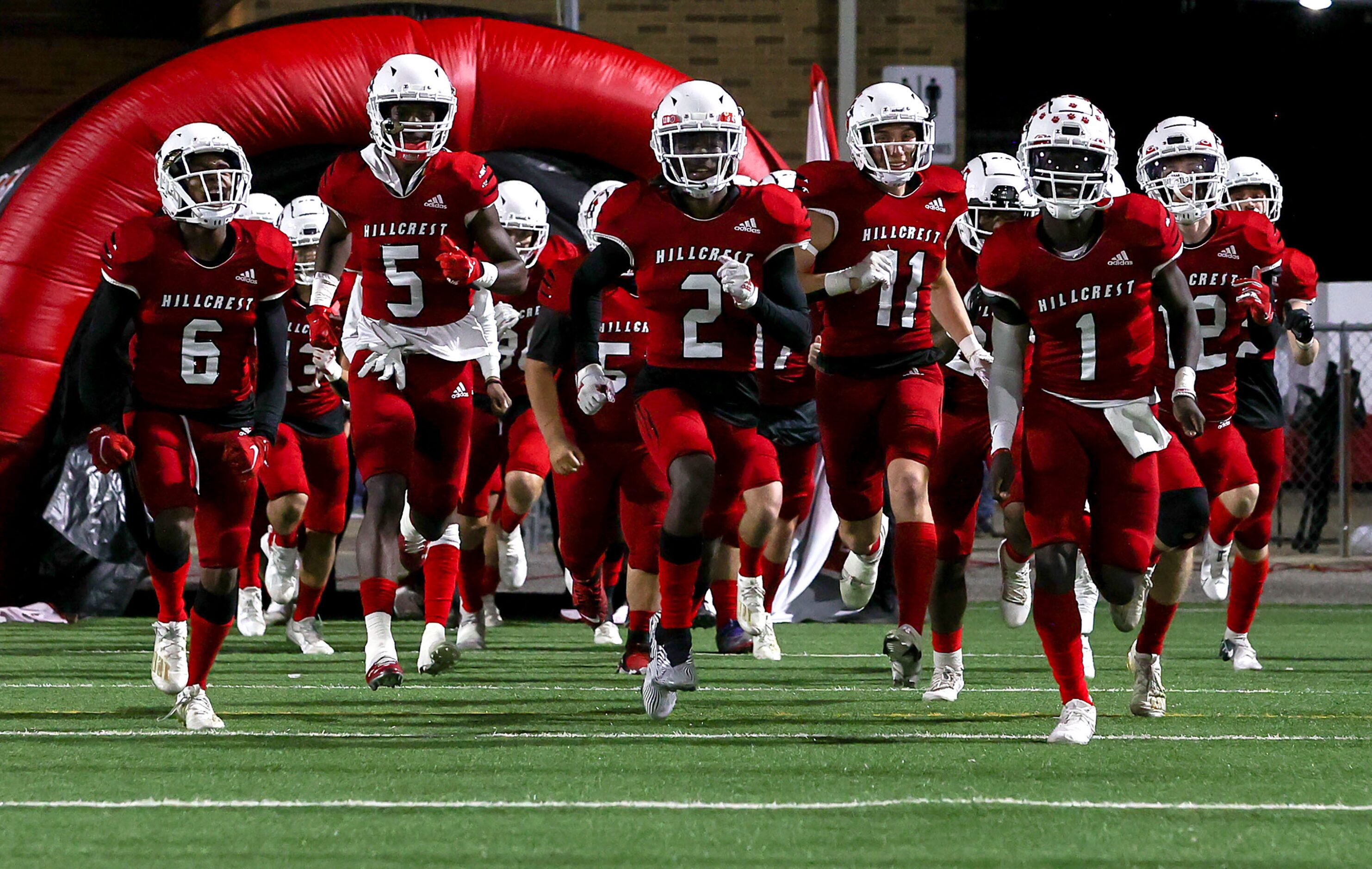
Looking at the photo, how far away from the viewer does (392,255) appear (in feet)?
20.4

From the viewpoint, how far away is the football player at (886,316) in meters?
5.90

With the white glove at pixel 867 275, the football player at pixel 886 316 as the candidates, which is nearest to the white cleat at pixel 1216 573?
the football player at pixel 886 316

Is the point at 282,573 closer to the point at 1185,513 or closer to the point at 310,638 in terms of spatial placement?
the point at 310,638

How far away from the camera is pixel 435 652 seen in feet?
20.5

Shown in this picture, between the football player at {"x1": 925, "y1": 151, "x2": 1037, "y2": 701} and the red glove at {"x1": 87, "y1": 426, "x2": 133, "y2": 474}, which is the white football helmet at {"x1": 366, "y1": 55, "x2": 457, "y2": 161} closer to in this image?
the red glove at {"x1": 87, "y1": 426, "x2": 133, "y2": 474}

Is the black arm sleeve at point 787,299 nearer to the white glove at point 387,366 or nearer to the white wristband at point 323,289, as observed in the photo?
the white glove at point 387,366

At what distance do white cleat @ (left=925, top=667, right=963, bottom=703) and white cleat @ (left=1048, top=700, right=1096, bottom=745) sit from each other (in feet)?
3.33

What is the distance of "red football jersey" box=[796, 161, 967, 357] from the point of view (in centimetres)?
602

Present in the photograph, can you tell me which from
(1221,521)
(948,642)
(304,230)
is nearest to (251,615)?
(304,230)

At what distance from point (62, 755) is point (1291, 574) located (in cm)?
947

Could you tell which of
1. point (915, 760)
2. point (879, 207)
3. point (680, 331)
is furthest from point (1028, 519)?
point (879, 207)

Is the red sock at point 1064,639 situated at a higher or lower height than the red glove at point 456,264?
lower

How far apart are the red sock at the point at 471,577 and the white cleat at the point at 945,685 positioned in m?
2.51

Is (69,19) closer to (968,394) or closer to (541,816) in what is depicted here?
(968,394)
